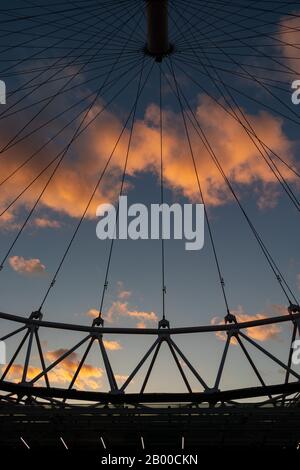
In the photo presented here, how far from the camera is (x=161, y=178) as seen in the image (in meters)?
35.5

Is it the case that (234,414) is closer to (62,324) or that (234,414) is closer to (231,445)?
(231,445)

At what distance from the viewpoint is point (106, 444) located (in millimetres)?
31578

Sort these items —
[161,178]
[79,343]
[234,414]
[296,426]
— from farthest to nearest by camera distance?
[79,343] < [161,178] < [296,426] < [234,414]

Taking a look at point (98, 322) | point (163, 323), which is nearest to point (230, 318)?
point (163, 323)

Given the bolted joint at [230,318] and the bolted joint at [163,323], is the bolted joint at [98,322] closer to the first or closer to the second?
the bolted joint at [163,323]

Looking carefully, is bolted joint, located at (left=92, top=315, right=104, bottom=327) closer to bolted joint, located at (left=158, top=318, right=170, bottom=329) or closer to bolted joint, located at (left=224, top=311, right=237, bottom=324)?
bolted joint, located at (left=158, top=318, right=170, bottom=329)

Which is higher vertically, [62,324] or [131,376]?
[62,324]

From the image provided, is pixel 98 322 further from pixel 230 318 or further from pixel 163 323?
pixel 230 318

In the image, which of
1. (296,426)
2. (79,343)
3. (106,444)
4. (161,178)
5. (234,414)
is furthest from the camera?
(79,343)
